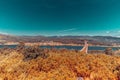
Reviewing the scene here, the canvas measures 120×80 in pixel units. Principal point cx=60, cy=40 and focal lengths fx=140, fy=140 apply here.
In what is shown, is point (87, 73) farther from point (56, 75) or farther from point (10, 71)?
point (10, 71)

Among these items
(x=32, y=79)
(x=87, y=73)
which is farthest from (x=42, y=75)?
(x=87, y=73)

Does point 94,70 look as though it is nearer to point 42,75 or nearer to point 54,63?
point 54,63

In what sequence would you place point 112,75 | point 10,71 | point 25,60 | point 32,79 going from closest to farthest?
point 32,79 → point 112,75 → point 10,71 → point 25,60

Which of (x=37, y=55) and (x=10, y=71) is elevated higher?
(x=37, y=55)

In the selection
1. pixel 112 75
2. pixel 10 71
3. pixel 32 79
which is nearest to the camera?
pixel 32 79

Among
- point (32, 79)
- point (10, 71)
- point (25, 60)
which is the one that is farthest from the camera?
point (25, 60)

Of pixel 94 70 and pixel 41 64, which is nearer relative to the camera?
pixel 94 70

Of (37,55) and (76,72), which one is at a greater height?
(37,55)

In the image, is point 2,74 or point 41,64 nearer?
point 2,74

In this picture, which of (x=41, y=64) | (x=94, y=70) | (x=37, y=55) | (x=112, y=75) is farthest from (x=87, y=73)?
(x=37, y=55)
